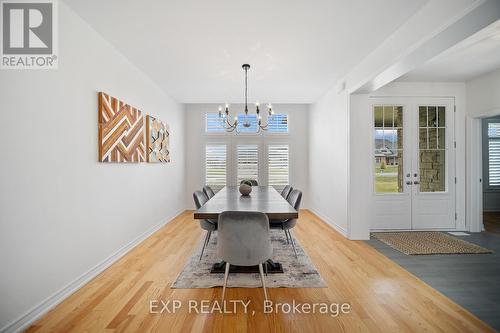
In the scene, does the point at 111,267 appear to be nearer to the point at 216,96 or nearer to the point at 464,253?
the point at 216,96

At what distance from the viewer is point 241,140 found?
20.4 ft

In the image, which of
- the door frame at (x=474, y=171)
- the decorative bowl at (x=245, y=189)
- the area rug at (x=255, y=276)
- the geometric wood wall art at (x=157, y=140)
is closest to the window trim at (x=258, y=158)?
the geometric wood wall art at (x=157, y=140)

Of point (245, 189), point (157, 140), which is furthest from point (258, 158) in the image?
point (245, 189)

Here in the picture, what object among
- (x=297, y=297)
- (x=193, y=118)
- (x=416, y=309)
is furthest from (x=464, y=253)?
(x=193, y=118)

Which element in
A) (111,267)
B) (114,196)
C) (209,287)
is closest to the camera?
(209,287)

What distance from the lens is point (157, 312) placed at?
1.93m

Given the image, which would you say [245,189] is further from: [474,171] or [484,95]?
[484,95]

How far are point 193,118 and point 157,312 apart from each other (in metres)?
5.02

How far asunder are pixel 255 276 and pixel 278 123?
4.49 m

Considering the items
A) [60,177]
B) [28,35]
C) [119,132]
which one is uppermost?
[28,35]

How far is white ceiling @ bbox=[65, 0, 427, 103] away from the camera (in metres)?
2.18

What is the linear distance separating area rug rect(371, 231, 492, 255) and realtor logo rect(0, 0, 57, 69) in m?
4.68

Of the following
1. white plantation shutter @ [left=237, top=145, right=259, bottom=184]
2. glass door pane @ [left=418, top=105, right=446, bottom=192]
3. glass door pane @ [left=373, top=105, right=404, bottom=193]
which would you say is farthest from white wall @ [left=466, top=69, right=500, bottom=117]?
white plantation shutter @ [left=237, top=145, right=259, bottom=184]

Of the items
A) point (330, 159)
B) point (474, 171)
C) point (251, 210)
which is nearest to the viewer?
point (251, 210)
